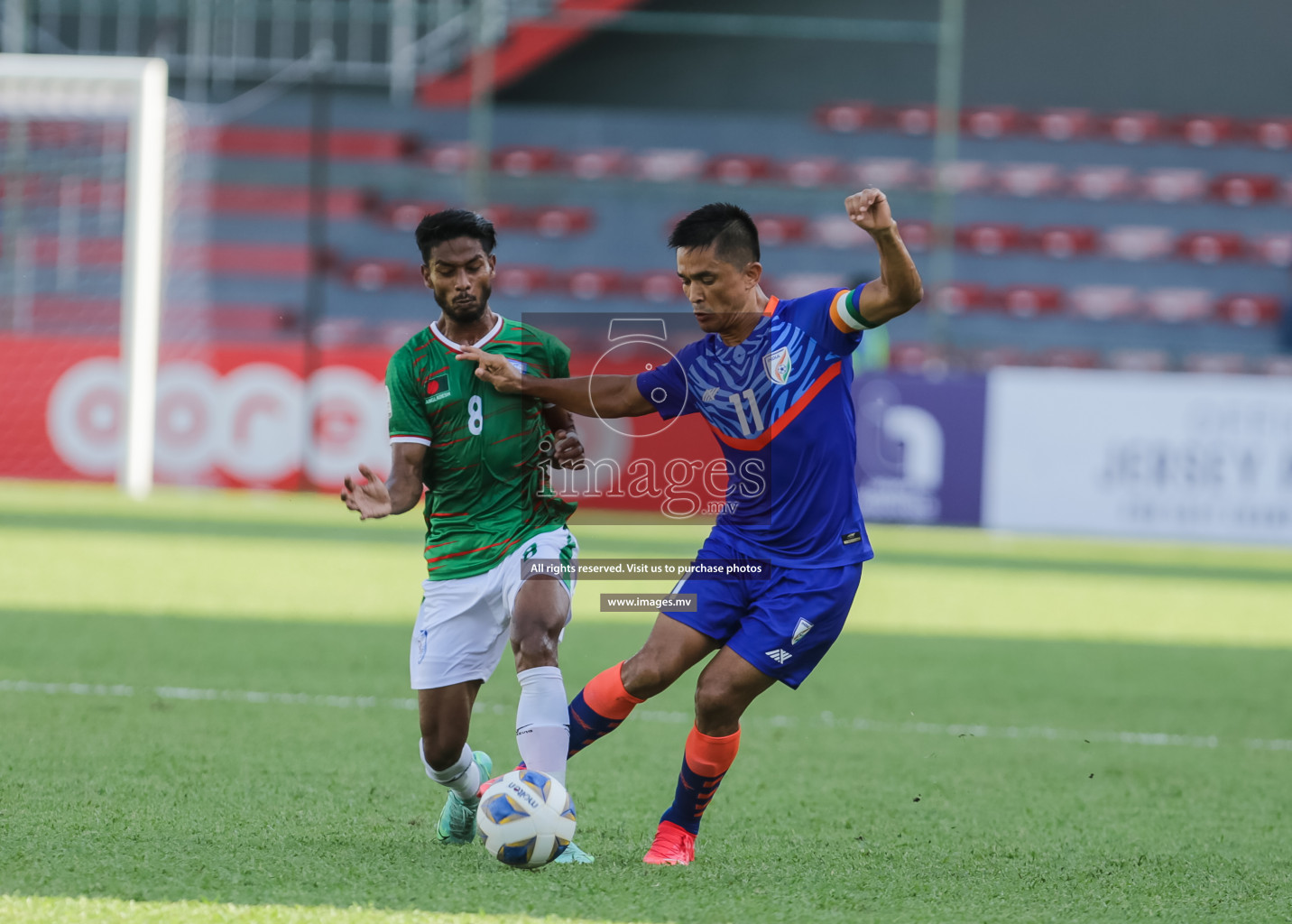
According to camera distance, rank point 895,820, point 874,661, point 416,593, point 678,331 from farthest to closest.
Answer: point 678,331 < point 416,593 < point 874,661 < point 895,820

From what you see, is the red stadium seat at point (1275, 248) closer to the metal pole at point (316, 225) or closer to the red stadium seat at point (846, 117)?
the red stadium seat at point (846, 117)

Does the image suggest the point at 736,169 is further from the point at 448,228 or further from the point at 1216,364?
the point at 448,228

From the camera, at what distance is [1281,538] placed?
1553 centimetres

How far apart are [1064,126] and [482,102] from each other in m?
8.70

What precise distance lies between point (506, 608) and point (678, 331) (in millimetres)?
14433

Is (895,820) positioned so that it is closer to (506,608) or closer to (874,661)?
(506,608)

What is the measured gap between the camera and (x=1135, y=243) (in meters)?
22.1

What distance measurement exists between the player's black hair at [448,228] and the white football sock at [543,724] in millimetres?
1262

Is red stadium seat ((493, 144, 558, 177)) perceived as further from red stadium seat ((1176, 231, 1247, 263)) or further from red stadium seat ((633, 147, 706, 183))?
red stadium seat ((1176, 231, 1247, 263))

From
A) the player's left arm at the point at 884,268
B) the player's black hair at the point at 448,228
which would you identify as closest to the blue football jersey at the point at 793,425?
the player's left arm at the point at 884,268

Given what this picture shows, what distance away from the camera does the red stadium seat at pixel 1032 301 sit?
21.5 metres

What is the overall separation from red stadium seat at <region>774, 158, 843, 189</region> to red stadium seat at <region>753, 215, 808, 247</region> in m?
0.61

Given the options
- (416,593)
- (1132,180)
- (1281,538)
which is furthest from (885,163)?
(416,593)

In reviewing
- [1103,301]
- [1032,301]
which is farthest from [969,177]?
[1103,301]
